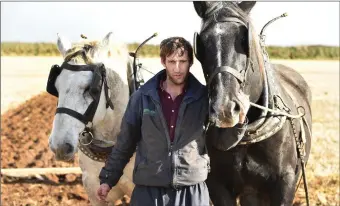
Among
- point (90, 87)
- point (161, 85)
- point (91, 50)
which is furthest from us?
point (91, 50)

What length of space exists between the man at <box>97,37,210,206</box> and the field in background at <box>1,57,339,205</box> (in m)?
1.52

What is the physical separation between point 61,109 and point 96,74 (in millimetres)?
351

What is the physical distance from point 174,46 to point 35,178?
5110 millimetres

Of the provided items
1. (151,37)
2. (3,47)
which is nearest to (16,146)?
(151,37)

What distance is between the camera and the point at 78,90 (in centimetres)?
392

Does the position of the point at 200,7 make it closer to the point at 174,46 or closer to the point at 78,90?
the point at 174,46

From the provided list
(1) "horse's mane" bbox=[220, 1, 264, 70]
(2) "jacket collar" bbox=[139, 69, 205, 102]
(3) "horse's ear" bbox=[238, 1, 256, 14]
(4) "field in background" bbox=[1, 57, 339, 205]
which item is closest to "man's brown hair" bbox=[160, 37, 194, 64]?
(2) "jacket collar" bbox=[139, 69, 205, 102]

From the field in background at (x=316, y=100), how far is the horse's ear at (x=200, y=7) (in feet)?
4.46

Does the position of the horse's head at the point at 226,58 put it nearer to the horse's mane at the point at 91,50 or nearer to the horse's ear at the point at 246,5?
the horse's ear at the point at 246,5

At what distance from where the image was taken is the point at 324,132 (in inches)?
451

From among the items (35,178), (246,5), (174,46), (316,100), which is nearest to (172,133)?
(174,46)

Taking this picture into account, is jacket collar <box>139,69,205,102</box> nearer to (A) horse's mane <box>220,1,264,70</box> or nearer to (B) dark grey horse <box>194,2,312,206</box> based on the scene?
(B) dark grey horse <box>194,2,312,206</box>

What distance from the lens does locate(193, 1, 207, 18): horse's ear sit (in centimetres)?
363

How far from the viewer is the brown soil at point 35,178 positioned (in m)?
7.11
